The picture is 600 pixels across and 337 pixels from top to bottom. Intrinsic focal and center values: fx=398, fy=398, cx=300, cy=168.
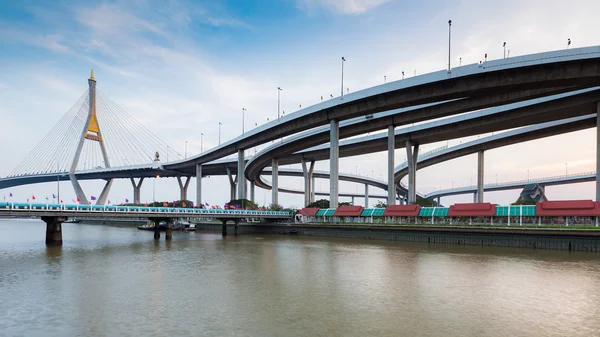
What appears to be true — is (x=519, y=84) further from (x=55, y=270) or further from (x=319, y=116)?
(x=55, y=270)

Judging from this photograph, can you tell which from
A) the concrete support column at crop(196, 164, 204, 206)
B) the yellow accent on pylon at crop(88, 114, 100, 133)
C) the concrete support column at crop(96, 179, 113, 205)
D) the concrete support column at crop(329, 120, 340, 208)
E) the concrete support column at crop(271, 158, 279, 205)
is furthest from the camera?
the concrete support column at crop(96, 179, 113, 205)

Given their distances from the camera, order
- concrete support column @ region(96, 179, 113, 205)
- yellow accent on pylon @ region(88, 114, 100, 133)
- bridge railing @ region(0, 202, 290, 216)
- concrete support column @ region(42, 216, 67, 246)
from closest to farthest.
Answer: bridge railing @ region(0, 202, 290, 216), concrete support column @ region(42, 216, 67, 246), yellow accent on pylon @ region(88, 114, 100, 133), concrete support column @ region(96, 179, 113, 205)

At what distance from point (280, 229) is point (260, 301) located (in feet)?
188

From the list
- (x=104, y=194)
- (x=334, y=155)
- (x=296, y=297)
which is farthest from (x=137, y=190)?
(x=296, y=297)

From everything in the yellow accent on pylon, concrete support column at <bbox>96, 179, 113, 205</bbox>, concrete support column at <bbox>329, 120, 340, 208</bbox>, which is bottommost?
concrete support column at <bbox>96, 179, 113, 205</bbox>

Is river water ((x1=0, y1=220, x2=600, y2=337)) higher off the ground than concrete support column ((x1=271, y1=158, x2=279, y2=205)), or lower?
lower

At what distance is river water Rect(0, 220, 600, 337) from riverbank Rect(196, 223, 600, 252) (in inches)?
338

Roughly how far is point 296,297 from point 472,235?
37.6 m

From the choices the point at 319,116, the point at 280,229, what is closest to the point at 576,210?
the point at 319,116

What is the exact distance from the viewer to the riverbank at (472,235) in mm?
42562

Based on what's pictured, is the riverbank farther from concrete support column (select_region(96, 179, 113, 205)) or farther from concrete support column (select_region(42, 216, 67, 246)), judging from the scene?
concrete support column (select_region(96, 179, 113, 205))

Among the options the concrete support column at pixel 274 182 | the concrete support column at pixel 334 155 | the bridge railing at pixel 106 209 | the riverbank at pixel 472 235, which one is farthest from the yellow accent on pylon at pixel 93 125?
the concrete support column at pixel 334 155

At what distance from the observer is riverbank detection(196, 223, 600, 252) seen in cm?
4256

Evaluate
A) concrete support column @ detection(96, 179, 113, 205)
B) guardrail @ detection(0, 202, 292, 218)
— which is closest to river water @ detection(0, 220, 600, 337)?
guardrail @ detection(0, 202, 292, 218)
